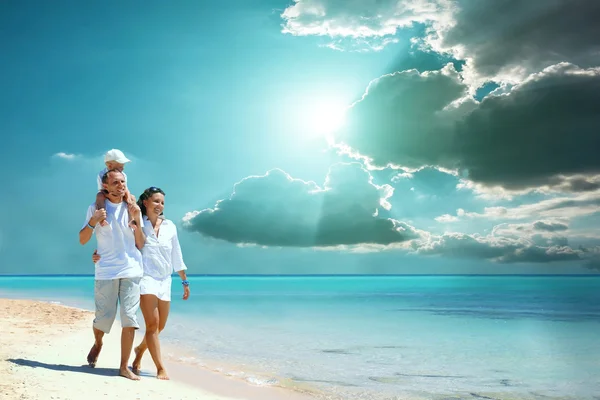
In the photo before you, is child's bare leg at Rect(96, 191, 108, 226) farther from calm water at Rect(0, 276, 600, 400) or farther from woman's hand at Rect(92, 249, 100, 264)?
Answer: calm water at Rect(0, 276, 600, 400)

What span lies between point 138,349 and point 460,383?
4218 millimetres

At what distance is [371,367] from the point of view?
810 centimetres

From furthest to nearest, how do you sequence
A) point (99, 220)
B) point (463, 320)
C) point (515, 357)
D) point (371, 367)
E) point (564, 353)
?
point (463, 320), point (564, 353), point (515, 357), point (371, 367), point (99, 220)

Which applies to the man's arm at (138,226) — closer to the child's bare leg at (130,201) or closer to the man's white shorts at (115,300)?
the child's bare leg at (130,201)

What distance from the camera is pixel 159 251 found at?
16.9ft

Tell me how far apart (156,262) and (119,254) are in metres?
0.35

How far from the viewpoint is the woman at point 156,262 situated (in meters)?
5.10

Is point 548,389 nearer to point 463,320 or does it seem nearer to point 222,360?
point 222,360

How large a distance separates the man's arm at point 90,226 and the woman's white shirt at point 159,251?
47 centimetres

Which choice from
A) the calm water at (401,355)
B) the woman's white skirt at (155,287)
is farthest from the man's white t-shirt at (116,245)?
the calm water at (401,355)

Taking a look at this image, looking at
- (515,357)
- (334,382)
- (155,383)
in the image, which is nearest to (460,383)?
(334,382)

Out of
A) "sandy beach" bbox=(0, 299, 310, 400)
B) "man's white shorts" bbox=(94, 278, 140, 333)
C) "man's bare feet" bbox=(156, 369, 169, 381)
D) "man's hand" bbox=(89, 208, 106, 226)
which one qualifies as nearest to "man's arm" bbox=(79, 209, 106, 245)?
"man's hand" bbox=(89, 208, 106, 226)

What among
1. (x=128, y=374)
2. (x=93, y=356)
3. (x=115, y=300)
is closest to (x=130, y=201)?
(x=115, y=300)

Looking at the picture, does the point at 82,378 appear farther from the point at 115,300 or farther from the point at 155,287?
the point at 155,287
